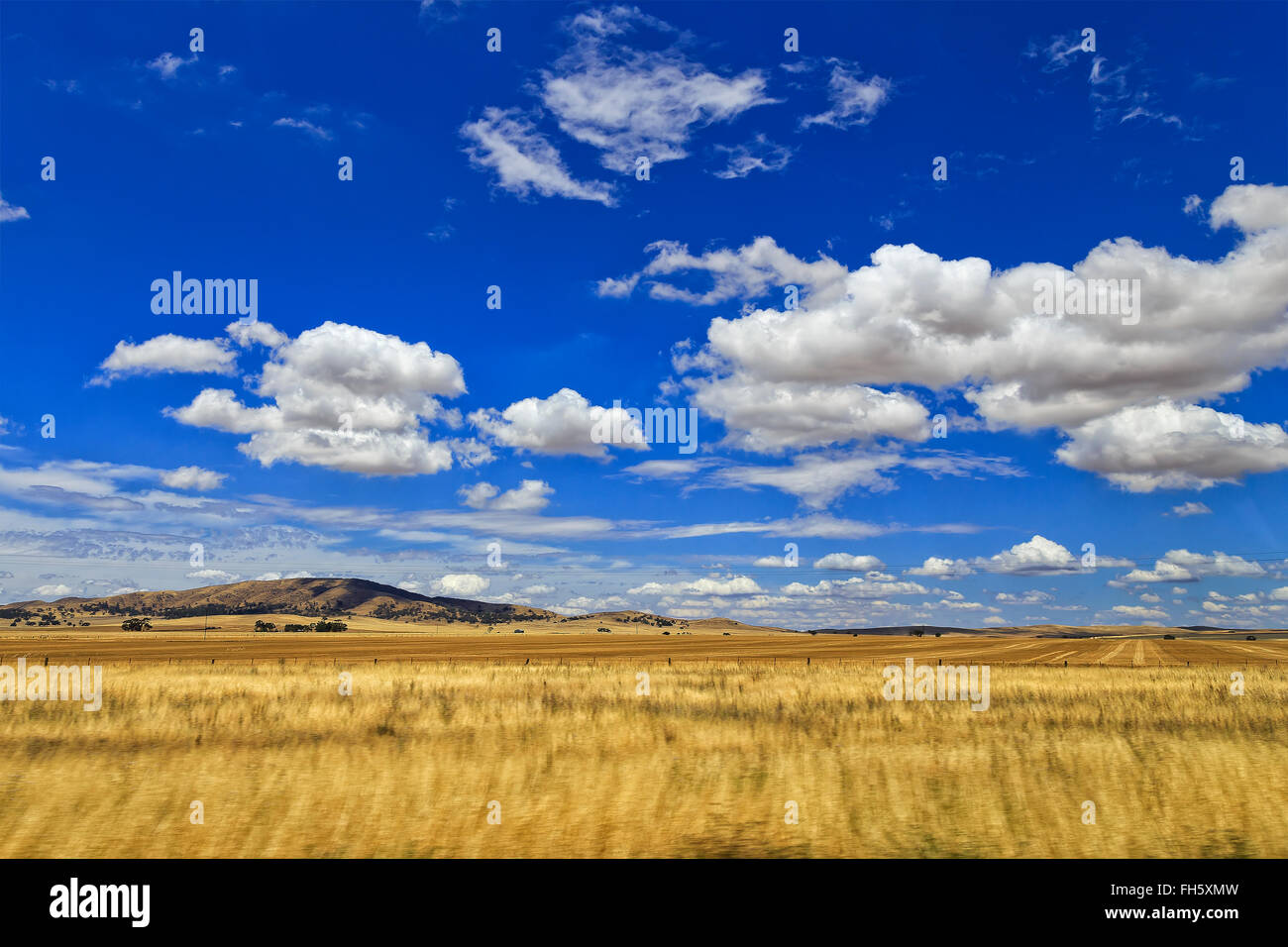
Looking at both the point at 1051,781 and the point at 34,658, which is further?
the point at 34,658

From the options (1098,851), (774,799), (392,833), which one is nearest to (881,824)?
(774,799)

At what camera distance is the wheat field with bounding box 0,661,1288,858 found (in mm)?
13258

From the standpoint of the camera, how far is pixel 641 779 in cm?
1648

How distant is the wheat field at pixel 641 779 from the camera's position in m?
13.3

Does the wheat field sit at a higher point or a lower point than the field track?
higher

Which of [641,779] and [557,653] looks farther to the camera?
[557,653]

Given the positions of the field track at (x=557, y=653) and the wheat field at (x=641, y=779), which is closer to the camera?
the wheat field at (x=641, y=779)

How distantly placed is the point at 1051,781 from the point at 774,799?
535cm

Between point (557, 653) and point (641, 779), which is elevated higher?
point (641, 779)

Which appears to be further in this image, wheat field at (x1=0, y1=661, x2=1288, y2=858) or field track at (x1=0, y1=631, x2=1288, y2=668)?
field track at (x1=0, y1=631, x2=1288, y2=668)

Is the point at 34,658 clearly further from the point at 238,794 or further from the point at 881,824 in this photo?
the point at 881,824

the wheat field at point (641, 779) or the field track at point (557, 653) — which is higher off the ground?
the wheat field at point (641, 779)

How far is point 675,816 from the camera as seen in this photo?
14.3m
